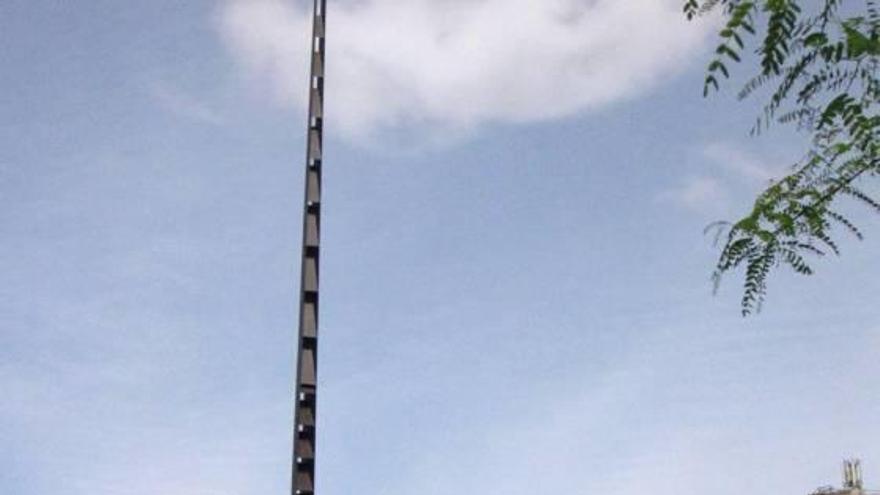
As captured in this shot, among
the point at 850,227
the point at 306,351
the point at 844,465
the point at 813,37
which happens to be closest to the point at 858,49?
the point at 813,37

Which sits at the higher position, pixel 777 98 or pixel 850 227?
pixel 777 98

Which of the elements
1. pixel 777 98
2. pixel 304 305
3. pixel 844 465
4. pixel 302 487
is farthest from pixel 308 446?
pixel 844 465

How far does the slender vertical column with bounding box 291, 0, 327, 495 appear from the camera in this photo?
263 inches

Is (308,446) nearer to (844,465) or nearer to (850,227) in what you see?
(850,227)

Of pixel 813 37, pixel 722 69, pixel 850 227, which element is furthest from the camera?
pixel 850 227

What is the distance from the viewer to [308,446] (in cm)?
671

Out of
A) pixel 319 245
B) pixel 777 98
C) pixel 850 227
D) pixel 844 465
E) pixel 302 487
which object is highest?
pixel 844 465

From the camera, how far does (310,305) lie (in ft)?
23.4

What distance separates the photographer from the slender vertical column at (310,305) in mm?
6691

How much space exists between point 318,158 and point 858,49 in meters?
3.99

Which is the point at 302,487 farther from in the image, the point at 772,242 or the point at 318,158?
the point at 772,242

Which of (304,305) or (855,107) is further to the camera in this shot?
(304,305)

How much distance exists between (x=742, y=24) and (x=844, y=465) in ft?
305

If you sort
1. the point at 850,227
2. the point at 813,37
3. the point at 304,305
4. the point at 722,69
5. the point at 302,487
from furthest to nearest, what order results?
the point at 304,305, the point at 302,487, the point at 850,227, the point at 813,37, the point at 722,69
